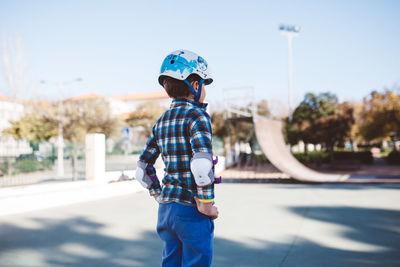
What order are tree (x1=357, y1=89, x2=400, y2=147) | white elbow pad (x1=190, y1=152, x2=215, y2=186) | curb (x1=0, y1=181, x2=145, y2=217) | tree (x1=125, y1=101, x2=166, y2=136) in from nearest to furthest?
white elbow pad (x1=190, y1=152, x2=215, y2=186) < curb (x1=0, y1=181, x2=145, y2=217) < tree (x1=357, y1=89, x2=400, y2=147) < tree (x1=125, y1=101, x2=166, y2=136)

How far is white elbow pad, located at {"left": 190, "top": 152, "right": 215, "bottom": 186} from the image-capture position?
1.65 metres

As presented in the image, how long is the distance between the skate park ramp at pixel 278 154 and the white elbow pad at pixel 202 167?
11213mm

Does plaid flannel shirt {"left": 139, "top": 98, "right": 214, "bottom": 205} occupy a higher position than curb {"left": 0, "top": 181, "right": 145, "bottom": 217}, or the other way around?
plaid flannel shirt {"left": 139, "top": 98, "right": 214, "bottom": 205}

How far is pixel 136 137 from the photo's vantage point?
1763 inches

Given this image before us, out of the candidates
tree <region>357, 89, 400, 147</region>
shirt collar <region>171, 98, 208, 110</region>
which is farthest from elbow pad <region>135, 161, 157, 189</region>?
tree <region>357, 89, 400, 147</region>

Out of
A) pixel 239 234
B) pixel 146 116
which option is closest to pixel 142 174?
pixel 239 234

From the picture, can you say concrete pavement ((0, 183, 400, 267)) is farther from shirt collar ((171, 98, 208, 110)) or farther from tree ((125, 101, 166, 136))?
tree ((125, 101, 166, 136))

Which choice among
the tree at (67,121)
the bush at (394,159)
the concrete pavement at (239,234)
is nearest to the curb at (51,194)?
the concrete pavement at (239,234)

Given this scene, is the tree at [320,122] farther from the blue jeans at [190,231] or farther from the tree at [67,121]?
the blue jeans at [190,231]

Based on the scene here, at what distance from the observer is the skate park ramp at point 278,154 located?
12789 mm

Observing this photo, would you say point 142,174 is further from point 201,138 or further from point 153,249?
point 153,249

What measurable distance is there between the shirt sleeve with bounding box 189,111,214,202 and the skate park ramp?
440 inches

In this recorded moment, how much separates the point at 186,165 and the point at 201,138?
0.65ft

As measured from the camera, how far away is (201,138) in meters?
1.71
